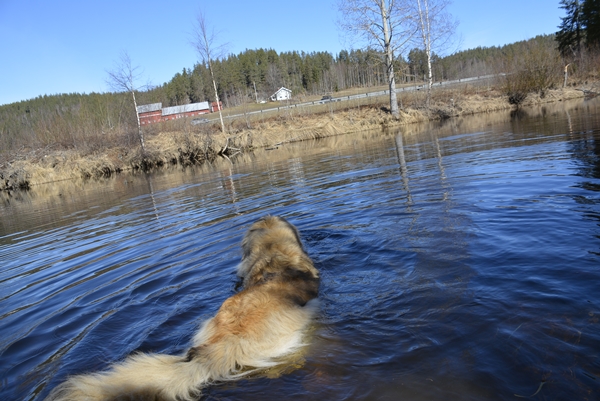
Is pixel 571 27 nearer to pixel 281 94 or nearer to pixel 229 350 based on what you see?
pixel 281 94

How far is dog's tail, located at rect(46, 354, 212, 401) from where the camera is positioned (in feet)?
6.97

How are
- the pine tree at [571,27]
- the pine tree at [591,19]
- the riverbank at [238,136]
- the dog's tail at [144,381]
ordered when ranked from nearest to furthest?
the dog's tail at [144,381] → the riverbank at [238,136] → the pine tree at [591,19] → the pine tree at [571,27]

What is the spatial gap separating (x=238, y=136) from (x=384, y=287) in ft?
93.8

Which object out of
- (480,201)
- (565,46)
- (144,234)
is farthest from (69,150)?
(565,46)

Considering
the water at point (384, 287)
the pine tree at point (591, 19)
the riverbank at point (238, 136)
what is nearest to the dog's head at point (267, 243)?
the water at point (384, 287)

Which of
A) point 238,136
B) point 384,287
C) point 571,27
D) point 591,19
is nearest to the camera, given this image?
point 384,287

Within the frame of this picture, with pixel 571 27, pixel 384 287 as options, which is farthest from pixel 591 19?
pixel 384 287

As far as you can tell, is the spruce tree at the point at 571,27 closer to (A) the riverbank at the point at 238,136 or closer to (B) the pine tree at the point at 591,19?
(B) the pine tree at the point at 591,19

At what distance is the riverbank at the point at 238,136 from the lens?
28.6 metres

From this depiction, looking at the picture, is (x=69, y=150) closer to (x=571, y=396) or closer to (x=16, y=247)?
(x=16, y=247)

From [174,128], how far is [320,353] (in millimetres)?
39293

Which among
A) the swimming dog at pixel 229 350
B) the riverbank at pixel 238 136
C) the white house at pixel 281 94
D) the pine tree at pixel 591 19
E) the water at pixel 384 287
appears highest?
the pine tree at pixel 591 19

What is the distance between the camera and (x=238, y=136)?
103 feet

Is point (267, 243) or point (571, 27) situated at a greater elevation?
point (571, 27)
